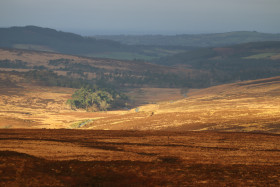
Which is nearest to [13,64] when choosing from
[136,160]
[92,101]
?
[92,101]

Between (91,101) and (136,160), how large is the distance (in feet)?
142

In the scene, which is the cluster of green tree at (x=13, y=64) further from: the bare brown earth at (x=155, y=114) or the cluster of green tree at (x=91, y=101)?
the cluster of green tree at (x=91, y=101)

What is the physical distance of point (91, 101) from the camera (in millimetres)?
53281

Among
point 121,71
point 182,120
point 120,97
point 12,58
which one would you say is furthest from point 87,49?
point 182,120

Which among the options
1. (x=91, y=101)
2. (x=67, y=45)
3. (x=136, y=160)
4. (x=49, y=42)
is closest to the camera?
(x=136, y=160)

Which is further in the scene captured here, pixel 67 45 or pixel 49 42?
pixel 67 45

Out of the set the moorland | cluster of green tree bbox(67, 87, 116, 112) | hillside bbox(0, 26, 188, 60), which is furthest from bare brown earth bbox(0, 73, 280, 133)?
hillside bbox(0, 26, 188, 60)

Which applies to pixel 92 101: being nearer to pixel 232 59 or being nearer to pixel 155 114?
pixel 155 114

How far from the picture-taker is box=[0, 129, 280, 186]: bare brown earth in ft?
27.9

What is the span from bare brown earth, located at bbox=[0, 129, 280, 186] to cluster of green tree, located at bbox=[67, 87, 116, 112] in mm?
36295

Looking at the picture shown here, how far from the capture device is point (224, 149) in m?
12.7

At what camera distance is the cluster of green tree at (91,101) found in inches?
2014

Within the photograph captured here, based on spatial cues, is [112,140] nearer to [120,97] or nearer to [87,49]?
[120,97]

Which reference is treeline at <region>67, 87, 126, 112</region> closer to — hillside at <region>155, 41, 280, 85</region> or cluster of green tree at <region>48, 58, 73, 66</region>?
hillside at <region>155, 41, 280, 85</region>
